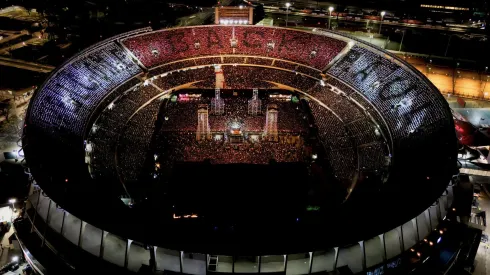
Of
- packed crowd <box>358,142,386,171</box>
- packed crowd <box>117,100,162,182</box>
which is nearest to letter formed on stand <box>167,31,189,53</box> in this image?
packed crowd <box>117,100,162,182</box>

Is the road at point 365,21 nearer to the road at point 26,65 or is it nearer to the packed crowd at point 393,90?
the packed crowd at point 393,90

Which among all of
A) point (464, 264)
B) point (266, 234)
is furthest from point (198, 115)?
point (464, 264)

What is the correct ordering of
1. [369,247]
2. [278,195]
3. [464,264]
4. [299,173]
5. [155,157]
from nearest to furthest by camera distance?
1. [369,247]
2. [464,264]
3. [278,195]
4. [299,173]
5. [155,157]

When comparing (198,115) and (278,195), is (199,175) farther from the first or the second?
(198,115)

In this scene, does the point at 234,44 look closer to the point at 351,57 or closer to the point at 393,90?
the point at 351,57

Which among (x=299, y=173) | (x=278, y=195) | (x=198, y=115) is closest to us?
(x=278, y=195)

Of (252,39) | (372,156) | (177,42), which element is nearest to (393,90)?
(372,156)

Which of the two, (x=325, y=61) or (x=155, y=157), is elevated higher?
(x=325, y=61)
